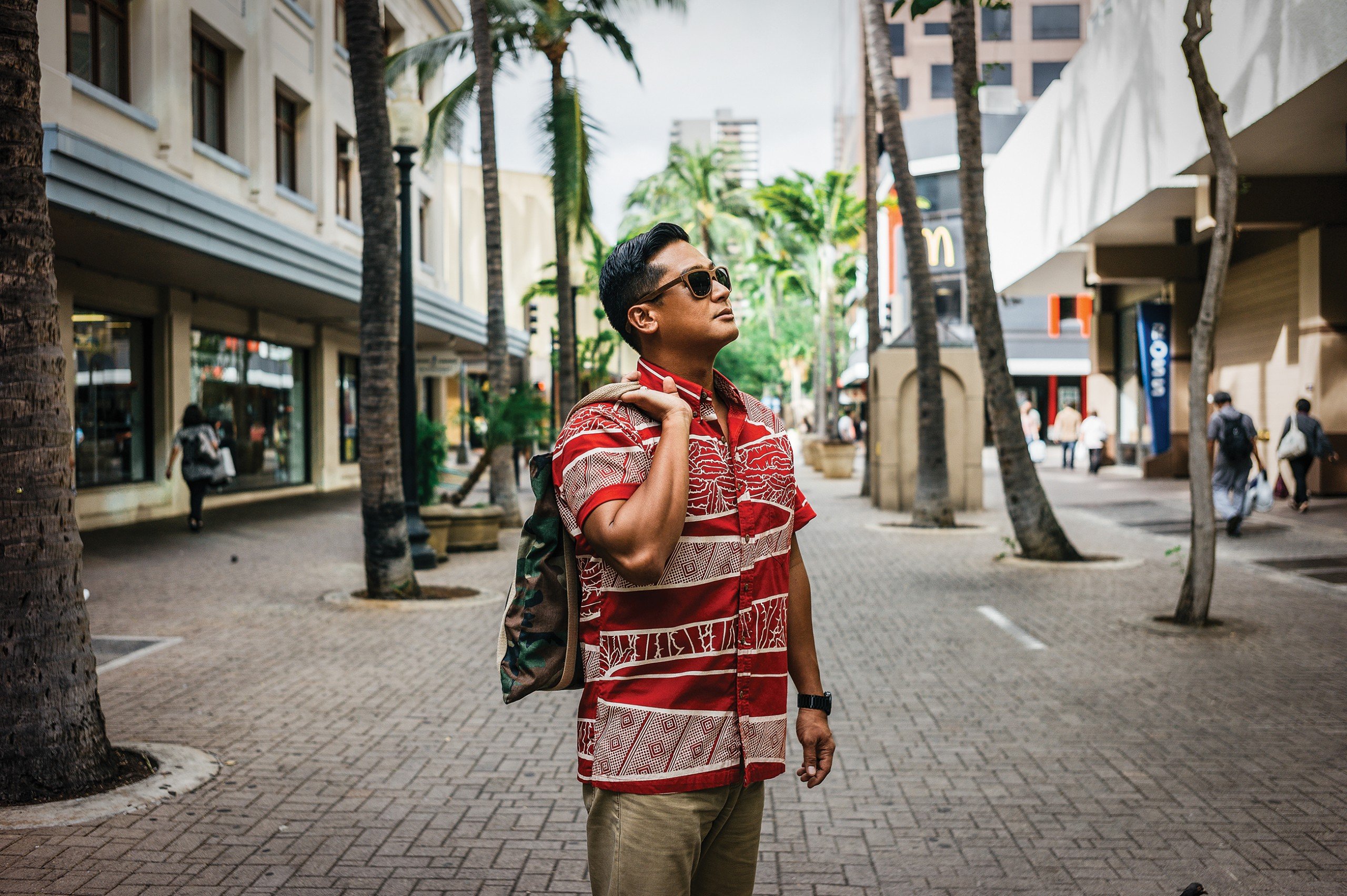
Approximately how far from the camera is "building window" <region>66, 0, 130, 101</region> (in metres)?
15.0

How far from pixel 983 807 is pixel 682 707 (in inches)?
122

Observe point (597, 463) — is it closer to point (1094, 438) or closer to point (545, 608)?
point (545, 608)

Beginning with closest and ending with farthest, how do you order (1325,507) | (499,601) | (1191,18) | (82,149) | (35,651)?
1. (35,651)
2. (1191,18)
3. (499,601)
4. (82,149)
5. (1325,507)

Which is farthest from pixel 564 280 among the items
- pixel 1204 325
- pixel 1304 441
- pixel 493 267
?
pixel 1204 325

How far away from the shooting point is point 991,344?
12.5 metres

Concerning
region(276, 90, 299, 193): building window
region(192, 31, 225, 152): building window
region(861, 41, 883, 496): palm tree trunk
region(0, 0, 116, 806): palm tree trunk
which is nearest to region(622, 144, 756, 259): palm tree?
region(861, 41, 883, 496): palm tree trunk

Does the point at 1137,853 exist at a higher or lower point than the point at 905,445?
lower

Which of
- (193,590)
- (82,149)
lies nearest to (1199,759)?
(193,590)

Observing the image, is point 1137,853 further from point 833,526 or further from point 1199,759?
point 833,526

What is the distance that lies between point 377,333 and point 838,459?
69.0ft

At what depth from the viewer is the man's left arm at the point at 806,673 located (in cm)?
243

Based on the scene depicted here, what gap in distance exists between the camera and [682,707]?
85.8 inches

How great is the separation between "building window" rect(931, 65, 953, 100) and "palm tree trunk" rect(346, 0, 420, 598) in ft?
175

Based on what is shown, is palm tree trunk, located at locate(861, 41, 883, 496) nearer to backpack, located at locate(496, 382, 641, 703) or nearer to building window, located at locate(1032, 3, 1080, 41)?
backpack, located at locate(496, 382, 641, 703)
